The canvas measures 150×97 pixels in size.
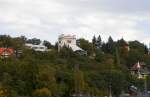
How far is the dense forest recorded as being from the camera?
62100mm

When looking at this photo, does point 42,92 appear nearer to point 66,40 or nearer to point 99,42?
point 66,40

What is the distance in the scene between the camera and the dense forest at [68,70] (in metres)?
62.1

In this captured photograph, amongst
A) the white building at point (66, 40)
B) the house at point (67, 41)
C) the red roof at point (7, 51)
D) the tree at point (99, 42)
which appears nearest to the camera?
the red roof at point (7, 51)

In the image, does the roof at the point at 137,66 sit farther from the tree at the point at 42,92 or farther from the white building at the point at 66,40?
the tree at the point at 42,92

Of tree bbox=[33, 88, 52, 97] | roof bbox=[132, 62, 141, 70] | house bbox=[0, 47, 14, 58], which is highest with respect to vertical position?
house bbox=[0, 47, 14, 58]

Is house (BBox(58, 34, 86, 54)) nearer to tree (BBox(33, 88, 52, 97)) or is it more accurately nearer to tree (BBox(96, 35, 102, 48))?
tree (BBox(96, 35, 102, 48))

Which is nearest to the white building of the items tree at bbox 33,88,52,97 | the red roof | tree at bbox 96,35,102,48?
tree at bbox 96,35,102,48

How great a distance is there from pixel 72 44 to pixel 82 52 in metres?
10.7

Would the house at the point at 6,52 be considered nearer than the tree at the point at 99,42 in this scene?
Yes

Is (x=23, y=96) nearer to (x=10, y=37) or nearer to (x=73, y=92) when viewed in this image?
(x=73, y=92)

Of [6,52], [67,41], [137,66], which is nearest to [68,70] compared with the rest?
[6,52]

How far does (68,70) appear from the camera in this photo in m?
74.2

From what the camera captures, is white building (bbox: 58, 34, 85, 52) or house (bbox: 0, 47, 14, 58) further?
white building (bbox: 58, 34, 85, 52)

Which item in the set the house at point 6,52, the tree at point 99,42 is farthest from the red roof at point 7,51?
the tree at point 99,42
